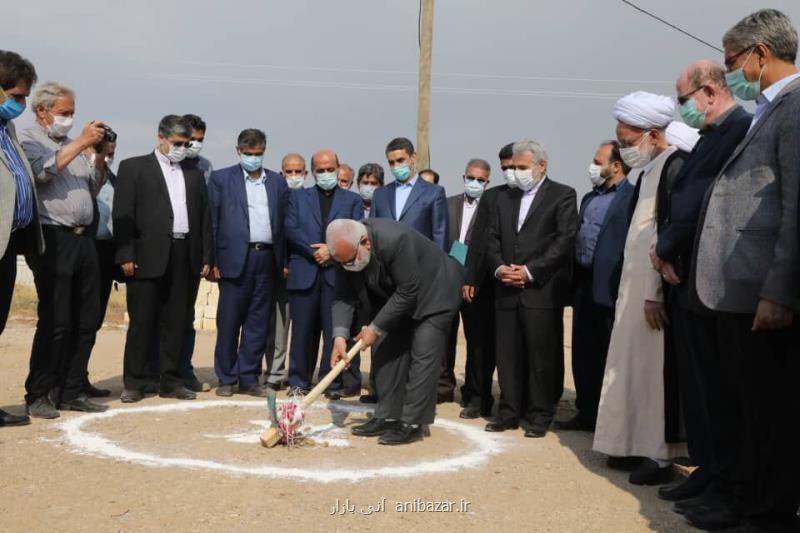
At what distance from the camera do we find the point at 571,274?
738 cm

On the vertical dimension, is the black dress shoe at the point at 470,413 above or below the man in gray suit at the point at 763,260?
below

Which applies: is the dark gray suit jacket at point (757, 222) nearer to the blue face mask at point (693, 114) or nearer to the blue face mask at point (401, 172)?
the blue face mask at point (693, 114)

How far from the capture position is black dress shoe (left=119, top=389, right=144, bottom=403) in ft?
26.0

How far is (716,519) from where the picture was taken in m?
4.70

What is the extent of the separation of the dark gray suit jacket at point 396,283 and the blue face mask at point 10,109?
8.54ft

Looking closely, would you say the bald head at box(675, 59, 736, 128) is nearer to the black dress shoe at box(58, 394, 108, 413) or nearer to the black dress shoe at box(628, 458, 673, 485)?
the black dress shoe at box(628, 458, 673, 485)

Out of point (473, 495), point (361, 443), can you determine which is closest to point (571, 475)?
point (473, 495)

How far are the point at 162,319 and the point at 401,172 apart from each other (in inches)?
105

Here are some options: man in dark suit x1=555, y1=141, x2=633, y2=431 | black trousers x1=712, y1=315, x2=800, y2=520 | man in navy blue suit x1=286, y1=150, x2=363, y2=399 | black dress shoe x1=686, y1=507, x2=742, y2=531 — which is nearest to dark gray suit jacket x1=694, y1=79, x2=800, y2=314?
black trousers x1=712, y1=315, x2=800, y2=520

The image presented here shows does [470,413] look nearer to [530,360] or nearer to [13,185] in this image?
[530,360]

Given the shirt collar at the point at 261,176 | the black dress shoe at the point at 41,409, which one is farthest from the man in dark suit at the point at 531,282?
the black dress shoe at the point at 41,409

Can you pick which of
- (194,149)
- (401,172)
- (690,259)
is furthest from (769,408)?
(194,149)

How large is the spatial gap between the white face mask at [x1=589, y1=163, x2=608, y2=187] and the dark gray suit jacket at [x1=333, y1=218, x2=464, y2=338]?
146 cm

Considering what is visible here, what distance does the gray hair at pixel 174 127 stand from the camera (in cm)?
815
